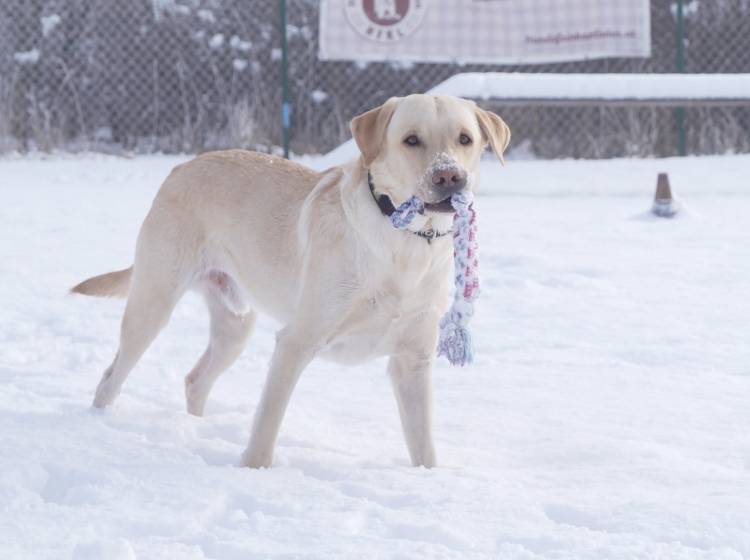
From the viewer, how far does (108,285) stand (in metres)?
4.30

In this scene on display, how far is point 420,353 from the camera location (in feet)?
11.8

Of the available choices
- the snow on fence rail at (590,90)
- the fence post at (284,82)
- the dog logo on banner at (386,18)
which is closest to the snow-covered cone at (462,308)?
the snow on fence rail at (590,90)

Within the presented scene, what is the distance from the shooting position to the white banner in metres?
10.8

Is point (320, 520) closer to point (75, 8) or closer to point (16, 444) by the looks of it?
point (16, 444)

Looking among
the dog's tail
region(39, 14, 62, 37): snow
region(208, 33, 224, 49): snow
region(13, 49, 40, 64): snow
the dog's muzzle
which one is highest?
region(39, 14, 62, 37): snow

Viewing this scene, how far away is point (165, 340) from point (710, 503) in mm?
2809

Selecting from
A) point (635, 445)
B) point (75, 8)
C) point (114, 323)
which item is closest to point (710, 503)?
point (635, 445)

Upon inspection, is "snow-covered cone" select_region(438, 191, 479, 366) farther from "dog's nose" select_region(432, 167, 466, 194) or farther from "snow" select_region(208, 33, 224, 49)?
"snow" select_region(208, 33, 224, 49)

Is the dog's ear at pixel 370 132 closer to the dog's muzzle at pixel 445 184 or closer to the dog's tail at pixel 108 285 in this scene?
the dog's muzzle at pixel 445 184

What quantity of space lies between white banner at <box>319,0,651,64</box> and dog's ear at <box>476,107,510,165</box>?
742 cm

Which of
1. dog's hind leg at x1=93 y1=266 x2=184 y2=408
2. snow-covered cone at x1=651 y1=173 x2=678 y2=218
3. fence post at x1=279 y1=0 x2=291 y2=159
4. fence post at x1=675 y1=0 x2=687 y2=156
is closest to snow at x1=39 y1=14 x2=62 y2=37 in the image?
fence post at x1=279 y1=0 x2=291 y2=159

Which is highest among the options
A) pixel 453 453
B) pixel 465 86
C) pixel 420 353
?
pixel 465 86

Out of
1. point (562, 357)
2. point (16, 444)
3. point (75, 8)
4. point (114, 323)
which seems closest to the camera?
point (16, 444)

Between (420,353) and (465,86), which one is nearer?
(420,353)
